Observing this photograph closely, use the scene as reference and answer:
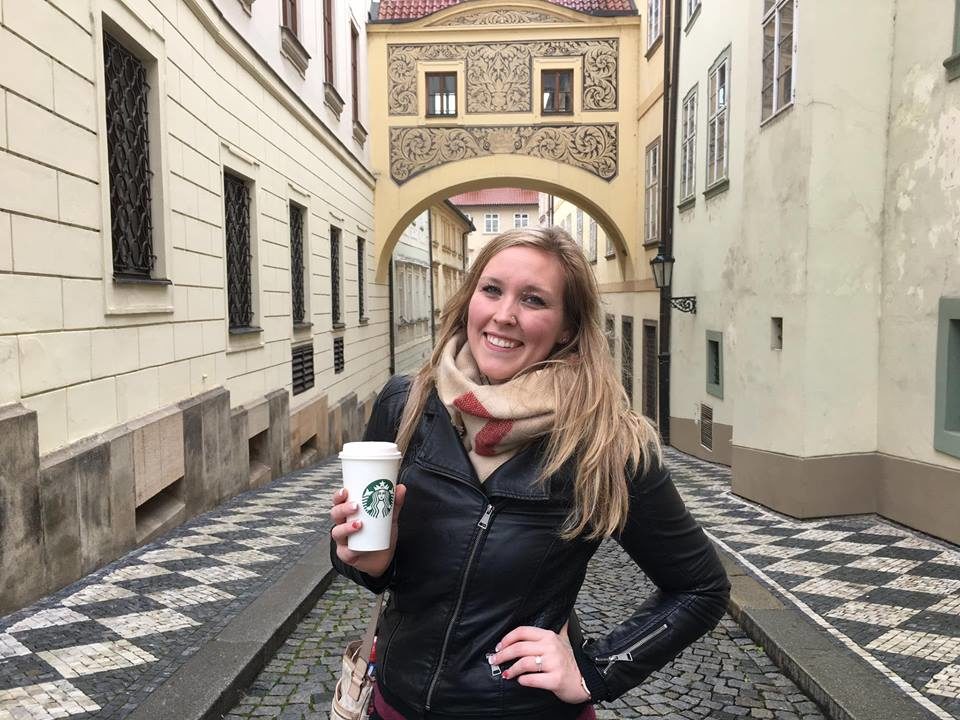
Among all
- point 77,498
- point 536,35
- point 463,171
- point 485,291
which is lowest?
point 77,498

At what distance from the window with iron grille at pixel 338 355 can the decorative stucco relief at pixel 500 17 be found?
780 centimetres

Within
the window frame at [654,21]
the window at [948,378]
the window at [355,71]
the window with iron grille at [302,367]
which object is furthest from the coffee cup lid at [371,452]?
the window frame at [654,21]

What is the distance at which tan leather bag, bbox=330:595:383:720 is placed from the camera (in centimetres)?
179

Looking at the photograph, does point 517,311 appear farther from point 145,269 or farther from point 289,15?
point 289,15

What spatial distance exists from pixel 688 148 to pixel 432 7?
765 centimetres

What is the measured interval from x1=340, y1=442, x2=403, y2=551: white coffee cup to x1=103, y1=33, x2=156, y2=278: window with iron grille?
4745 mm

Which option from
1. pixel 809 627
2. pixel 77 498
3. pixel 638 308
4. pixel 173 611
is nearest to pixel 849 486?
pixel 809 627

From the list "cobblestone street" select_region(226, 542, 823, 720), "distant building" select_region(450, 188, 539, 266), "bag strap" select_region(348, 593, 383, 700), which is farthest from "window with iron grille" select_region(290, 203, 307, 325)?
"distant building" select_region(450, 188, 539, 266)

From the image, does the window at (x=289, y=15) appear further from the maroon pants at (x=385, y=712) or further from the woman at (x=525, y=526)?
the maroon pants at (x=385, y=712)

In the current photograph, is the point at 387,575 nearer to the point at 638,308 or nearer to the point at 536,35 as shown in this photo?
the point at 638,308

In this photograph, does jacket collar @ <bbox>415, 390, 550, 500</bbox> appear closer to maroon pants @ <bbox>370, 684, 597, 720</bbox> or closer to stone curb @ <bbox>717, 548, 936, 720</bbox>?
maroon pants @ <bbox>370, 684, 597, 720</bbox>

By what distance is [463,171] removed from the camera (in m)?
17.7

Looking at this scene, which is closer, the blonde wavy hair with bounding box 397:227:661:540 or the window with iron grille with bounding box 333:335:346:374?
the blonde wavy hair with bounding box 397:227:661:540

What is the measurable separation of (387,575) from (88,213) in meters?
4.34
